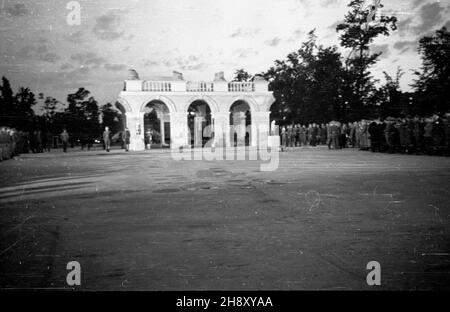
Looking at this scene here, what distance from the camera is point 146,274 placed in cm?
333

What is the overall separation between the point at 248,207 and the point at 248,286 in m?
3.19

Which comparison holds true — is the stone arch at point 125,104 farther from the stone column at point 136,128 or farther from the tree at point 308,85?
the tree at point 308,85

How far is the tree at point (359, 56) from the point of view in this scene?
43.0 metres

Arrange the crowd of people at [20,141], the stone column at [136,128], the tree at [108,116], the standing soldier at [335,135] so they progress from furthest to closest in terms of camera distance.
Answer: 1. the tree at [108,116]
2. the stone column at [136,128]
3. the standing soldier at [335,135]
4. the crowd of people at [20,141]

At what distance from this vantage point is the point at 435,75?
102 feet

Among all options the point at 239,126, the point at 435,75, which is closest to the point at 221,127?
the point at 239,126

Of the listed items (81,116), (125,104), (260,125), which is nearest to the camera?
(125,104)

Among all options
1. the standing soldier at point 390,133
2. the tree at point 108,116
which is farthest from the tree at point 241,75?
the standing soldier at point 390,133

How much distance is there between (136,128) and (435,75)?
953 inches

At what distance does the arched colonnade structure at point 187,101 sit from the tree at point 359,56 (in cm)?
1071

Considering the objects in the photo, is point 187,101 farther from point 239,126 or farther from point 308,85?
point 308,85
